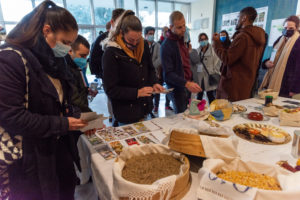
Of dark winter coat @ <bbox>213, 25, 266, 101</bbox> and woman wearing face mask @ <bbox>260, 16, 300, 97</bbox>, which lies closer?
dark winter coat @ <bbox>213, 25, 266, 101</bbox>

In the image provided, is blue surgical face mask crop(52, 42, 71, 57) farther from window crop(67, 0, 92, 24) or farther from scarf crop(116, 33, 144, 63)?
window crop(67, 0, 92, 24)

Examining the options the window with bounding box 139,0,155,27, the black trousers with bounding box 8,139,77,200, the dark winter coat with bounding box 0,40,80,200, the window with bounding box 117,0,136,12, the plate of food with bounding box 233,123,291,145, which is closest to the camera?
the dark winter coat with bounding box 0,40,80,200

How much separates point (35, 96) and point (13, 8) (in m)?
5.92

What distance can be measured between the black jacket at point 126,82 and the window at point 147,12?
581 centimetres

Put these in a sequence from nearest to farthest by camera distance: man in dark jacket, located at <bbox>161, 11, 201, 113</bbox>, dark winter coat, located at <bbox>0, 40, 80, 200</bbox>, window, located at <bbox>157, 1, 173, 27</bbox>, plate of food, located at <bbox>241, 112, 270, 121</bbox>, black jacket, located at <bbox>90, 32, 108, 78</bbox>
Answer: dark winter coat, located at <bbox>0, 40, 80, 200</bbox> → plate of food, located at <bbox>241, 112, 270, 121</bbox> → man in dark jacket, located at <bbox>161, 11, 201, 113</bbox> → black jacket, located at <bbox>90, 32, 108, 78</bbox> → window, located at <bbox>157, 1, 173, 27</bbox>

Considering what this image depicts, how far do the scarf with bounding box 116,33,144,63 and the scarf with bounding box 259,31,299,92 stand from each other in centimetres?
200

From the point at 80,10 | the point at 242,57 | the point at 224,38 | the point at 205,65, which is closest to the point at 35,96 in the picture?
the point at 242,57

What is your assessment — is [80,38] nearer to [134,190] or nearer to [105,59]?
[105,59]

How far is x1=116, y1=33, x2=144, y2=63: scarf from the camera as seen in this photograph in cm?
142

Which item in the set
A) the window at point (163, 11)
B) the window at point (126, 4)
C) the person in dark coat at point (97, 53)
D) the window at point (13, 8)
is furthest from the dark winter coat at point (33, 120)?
the window at point (163, 11)

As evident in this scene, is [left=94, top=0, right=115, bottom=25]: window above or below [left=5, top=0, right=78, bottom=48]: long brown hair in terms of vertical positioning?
above

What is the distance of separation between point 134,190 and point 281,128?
1.20 metres

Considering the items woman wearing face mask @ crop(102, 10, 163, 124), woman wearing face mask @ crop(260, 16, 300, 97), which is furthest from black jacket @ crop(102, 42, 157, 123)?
woman wearing face mask @ crop(260, 16, 300, 97)

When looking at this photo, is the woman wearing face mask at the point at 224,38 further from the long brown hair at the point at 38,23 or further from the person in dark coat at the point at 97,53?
the long brown hair at the point at 38,23
